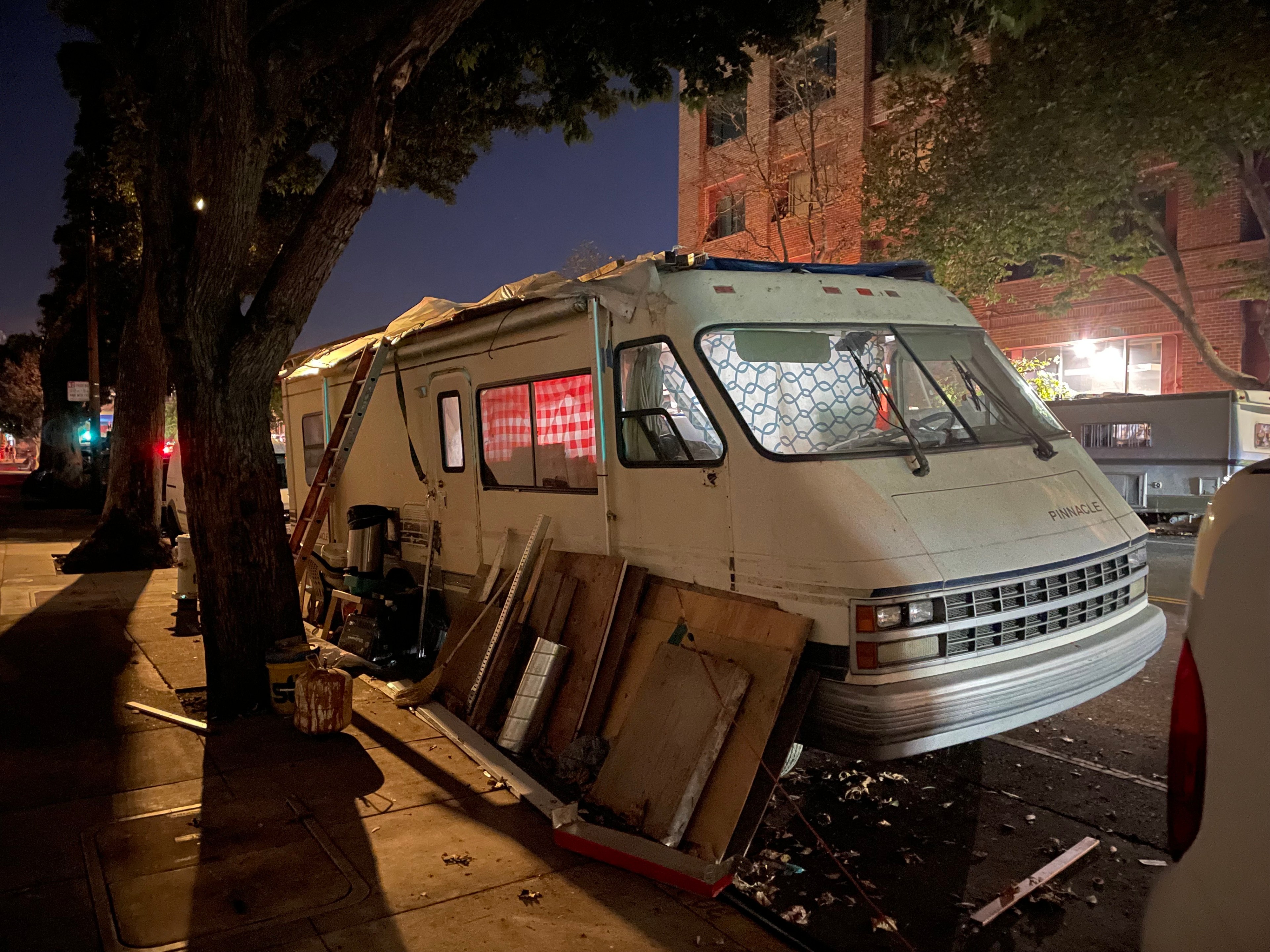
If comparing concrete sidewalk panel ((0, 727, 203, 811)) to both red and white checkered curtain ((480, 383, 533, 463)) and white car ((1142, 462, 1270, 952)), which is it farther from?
white car ((1142, 462, 1270, 952))

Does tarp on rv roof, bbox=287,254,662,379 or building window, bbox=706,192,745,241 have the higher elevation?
building window, bbox=706,192,745,241

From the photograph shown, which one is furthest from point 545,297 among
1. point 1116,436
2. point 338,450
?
point 1116,436

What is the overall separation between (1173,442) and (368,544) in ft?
40.8

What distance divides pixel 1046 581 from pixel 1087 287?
15.7 m

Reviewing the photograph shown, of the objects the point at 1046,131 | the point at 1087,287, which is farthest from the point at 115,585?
the point at 1087,287

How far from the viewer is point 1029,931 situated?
3787mm

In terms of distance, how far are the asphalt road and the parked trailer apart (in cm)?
979

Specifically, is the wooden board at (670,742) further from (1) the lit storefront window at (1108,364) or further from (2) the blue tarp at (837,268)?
(1) the lit storefront window at (1108,364)

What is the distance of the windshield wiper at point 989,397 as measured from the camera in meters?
5.57

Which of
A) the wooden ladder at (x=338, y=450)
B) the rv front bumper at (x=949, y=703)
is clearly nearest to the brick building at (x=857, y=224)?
the wooden ladder at (x=338, y=450)

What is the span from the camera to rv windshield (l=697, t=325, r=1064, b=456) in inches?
204

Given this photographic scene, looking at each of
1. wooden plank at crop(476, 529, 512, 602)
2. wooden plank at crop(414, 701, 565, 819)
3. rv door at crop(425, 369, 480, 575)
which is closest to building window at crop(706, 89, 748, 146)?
rv door at crop(425, 369, 480, 575)

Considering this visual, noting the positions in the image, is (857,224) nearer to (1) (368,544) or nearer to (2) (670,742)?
(1) (368,544)

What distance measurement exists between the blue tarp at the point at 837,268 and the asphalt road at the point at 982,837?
2.81 metres
